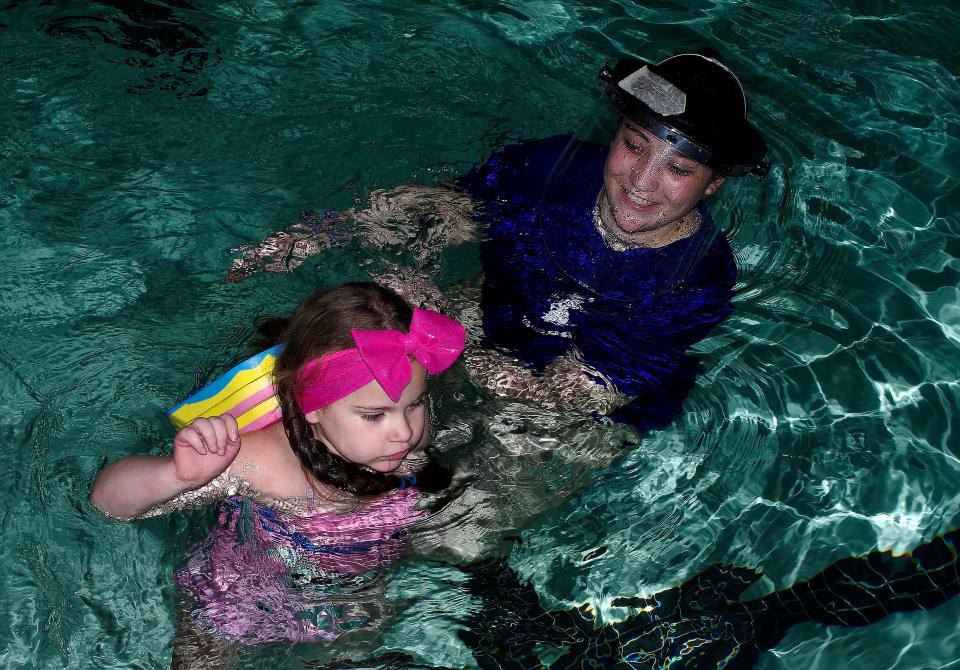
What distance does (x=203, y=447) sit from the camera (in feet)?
8.28

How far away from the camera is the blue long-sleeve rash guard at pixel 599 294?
347 centimetres

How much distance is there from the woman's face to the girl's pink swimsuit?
1.30 m

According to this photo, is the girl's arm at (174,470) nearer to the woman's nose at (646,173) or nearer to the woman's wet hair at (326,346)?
the woman's wet hair at (326,346)

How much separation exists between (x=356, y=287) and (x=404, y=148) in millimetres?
1507

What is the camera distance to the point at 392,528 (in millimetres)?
3039

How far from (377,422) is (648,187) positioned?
1.23m

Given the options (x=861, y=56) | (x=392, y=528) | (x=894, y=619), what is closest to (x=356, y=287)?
(x=392, y=528)

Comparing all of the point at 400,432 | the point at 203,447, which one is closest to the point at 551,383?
the point at 400,432

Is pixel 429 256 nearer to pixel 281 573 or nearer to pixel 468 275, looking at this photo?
pixel 468 275

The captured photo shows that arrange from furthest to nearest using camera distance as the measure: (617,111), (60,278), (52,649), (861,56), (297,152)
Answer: (861,56) < (297,152) < (60,278) < (617,111) < (52,649)

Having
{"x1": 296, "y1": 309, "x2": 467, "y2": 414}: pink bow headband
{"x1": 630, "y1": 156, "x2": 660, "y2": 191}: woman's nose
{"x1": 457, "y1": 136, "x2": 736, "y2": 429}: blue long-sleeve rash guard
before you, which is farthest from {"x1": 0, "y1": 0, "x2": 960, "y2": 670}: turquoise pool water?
{"x1": 630, "y1": 156, "x2": 660, "y2": 191}: woman's nose

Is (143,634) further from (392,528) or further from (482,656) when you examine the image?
(482,656)

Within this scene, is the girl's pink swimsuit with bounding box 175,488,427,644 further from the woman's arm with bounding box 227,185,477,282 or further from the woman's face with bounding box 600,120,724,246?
the woman's face with bounding box 600,120,724,246

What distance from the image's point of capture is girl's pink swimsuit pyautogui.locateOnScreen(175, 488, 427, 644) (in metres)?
2.89
